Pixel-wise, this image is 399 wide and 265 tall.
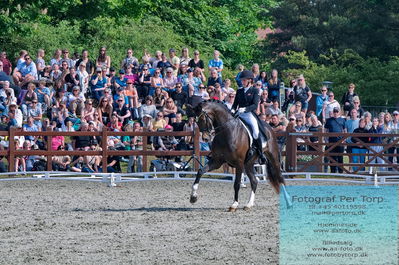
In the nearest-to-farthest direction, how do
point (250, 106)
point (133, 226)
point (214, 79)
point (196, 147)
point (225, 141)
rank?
point (133, 226) < point (225, 141) < point (250, 106) < point (196, 147) < point (214, 79)

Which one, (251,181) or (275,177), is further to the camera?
(275,177)

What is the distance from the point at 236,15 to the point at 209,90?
76.7 feet

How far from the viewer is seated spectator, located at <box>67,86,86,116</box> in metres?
23.9

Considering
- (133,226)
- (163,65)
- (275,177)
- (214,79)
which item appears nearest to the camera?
(133,226)

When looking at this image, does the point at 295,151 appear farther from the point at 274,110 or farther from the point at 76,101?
the point at 76,101

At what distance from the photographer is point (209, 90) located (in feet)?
81.6

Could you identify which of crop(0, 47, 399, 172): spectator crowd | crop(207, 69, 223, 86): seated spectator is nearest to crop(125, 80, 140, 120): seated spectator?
crop(0, 47, 399, 172): spectator crowd

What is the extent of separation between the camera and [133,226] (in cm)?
1361

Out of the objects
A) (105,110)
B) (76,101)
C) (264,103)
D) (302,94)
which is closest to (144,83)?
(105,110)

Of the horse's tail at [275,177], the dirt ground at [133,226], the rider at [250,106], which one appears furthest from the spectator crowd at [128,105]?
the horse's tail at [275,177]

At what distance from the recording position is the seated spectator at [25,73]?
25.1 metres

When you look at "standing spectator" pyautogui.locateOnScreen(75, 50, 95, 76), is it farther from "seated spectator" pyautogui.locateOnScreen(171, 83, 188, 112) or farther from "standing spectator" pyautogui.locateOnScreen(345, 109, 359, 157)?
"standing spectator" pyautogui.locateOnScreen(345, 109, 359, 157)

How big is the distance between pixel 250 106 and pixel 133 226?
154 inches

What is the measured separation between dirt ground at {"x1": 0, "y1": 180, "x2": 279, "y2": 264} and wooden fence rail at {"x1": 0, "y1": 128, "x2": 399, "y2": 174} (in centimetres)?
226
